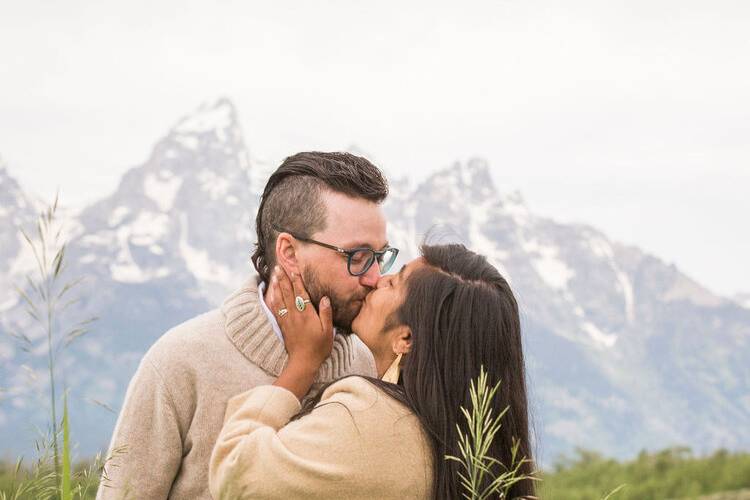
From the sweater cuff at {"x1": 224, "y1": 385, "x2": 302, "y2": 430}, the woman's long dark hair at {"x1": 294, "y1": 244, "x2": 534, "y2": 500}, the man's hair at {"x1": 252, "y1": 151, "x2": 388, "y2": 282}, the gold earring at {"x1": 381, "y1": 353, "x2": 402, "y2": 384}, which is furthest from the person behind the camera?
the man's hair at {"x1": 252, "y1": 151, "x2": 388, "y2": 282}

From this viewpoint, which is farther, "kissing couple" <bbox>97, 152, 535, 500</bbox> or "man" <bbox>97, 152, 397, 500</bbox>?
"man" <bbox>97, 152, 397, 500</bbox>

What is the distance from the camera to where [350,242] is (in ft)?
13.4

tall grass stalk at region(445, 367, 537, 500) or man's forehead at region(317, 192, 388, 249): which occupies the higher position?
man's forehead at region(317, 192, 388, 249)

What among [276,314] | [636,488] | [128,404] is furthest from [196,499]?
[636,488]

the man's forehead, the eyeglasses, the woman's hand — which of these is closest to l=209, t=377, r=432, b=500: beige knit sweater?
the woman's hand

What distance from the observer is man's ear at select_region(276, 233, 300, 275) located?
4.18 meters

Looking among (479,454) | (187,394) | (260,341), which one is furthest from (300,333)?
(479,454)

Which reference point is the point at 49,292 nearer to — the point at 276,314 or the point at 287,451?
the point at 287,451

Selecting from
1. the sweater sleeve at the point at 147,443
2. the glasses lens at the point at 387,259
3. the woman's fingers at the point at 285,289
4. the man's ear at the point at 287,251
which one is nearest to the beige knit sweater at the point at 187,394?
the sweater sleeve at the point at 147,443

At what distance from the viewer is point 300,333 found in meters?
3.78

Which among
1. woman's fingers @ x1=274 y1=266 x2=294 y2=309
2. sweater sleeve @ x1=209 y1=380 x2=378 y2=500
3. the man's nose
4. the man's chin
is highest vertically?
the man's nose

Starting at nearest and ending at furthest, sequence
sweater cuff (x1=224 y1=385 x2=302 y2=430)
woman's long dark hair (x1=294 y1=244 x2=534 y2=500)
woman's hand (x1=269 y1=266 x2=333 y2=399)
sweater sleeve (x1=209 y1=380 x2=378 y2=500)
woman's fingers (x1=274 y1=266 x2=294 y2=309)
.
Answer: sweater sleeve (x1=209 y1=380 x2=378 y2=500)
woman's long dark hair (x1=294 y1=244 x2=534 y2=500)
sweater cuff (x1=224 y1=385 x2=302 y2=430)
woman's hand (x1=269 y1=266 x2=333 y2=399)
woman's fingers (x1=274 y1=266 x2=294 y2=309)

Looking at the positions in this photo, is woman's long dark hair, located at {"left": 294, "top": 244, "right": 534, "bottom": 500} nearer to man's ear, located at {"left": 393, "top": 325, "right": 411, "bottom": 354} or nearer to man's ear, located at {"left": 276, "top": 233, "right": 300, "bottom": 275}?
man's ear, located at {"left": 393, "top": 325, "right": 411, "bottom": 354}

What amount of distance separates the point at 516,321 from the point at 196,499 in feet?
4.74
